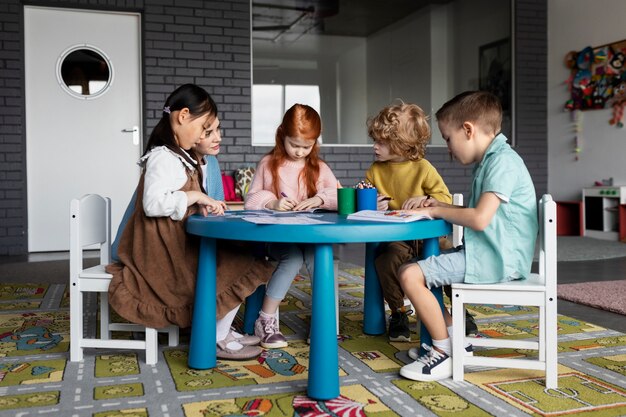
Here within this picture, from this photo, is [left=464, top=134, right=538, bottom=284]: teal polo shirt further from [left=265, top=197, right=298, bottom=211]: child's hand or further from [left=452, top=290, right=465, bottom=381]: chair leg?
[left=265, top=197, right=298, bottom=211]: child's hand

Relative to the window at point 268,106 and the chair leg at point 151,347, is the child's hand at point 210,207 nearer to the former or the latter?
the chair leg at point 151,347

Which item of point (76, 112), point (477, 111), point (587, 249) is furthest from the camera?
point (76, 112)

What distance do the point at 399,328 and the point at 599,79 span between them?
5046mm

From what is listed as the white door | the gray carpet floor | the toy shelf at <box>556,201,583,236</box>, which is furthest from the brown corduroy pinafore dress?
the toy shelf at <box>556,201,583,236</box>

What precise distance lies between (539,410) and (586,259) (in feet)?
11.5

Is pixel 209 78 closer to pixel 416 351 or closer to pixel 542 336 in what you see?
pixel 416 351

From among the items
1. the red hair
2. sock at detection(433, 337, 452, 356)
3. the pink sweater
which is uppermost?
the red hair

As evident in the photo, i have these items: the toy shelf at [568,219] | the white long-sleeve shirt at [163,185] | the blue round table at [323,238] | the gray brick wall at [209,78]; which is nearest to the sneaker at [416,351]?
the blue round table at [323,238]

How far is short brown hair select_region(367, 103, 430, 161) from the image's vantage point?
103 inches

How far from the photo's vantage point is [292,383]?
201 centimetres

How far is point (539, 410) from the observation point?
177 centimetres

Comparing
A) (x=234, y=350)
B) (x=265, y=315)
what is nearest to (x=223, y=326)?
(x=234, y=350)

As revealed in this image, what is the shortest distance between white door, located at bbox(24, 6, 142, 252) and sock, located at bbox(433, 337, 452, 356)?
4338mm

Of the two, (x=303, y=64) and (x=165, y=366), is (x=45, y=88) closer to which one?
(x=303, y=64)
